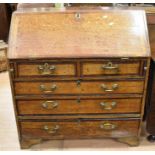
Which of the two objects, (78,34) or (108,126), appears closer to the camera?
(78,34)

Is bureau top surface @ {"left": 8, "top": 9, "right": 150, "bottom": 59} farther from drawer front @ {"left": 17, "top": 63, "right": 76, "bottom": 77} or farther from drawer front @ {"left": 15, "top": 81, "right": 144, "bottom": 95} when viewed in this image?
drawer front @ {"left": 15, "top": 81, "right": 144, "bottom": 95}

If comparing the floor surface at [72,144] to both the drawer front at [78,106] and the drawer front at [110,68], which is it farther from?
the drawer front at [110,68]

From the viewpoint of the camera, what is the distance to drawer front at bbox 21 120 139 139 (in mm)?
1902

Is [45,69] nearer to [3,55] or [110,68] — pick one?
[110,68]

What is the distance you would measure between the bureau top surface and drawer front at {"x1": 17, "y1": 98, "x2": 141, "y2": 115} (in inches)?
13.2

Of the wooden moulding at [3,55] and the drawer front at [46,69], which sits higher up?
the drawer front at [46,69]

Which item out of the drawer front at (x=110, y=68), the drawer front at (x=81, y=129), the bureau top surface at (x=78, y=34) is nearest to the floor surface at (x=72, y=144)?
the drawer front at (x=81, y=129)

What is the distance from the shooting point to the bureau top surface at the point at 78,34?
5.35 feet

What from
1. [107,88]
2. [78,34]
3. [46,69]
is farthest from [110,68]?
[46,69]

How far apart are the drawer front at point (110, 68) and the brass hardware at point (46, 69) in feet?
0.61

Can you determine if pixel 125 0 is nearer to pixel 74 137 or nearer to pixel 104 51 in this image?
pixel 104 51

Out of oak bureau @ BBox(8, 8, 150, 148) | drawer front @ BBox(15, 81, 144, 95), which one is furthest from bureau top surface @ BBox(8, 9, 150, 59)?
drawer front @ BBox(15, 81, 144, 95)

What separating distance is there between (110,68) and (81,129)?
0.52 m

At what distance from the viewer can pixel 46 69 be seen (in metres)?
1.67
